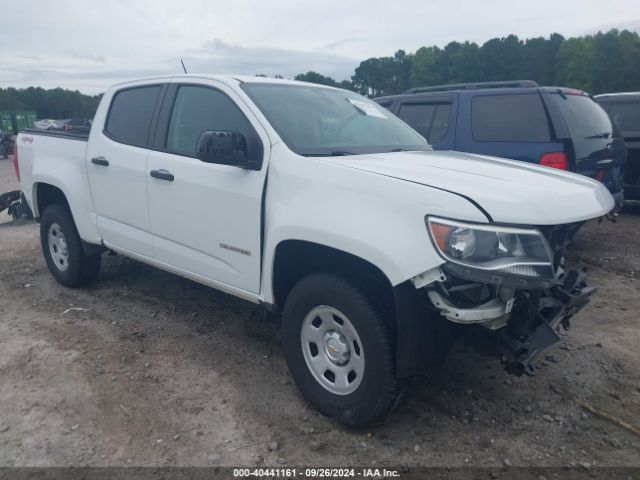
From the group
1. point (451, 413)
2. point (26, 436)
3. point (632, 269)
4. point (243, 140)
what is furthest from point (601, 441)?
point (632, 269)

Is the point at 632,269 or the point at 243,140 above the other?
the point at 243,140

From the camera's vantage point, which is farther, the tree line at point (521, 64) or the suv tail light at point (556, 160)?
the tree line at point (521, 64)

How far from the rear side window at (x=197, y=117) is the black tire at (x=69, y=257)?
1705 mm

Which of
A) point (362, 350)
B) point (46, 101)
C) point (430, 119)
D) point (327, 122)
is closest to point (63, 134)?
point (327, 122)

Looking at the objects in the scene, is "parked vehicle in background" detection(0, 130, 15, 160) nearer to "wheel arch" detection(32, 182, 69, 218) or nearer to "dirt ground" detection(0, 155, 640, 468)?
"wheel arch" detection(32, 182, 69, 218)

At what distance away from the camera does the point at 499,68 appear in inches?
2448

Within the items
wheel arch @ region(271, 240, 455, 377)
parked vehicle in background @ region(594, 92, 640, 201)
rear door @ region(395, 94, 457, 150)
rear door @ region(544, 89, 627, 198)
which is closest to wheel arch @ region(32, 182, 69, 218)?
wheel arch @ region(271, 240, 455, 377)

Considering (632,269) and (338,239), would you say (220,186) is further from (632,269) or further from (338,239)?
(632,269)

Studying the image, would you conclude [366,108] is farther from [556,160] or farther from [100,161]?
[556,160]

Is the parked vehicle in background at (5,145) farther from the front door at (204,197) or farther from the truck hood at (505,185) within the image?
the truck hood at (505,185)

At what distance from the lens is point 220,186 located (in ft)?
11.6

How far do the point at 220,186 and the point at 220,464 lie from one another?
1653mm

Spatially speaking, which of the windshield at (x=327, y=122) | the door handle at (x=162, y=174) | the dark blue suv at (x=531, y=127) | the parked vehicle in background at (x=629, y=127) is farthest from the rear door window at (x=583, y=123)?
the door handle at (x=162, y=174)

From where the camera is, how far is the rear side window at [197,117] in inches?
146
